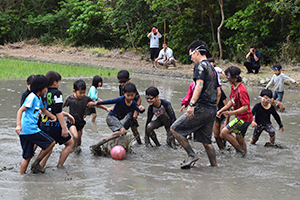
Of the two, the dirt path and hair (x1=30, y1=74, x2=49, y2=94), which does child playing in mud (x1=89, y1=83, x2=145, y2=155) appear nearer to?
hair (x1=30, y1=74, x2=49, y2=94)

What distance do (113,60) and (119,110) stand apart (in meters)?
16.8

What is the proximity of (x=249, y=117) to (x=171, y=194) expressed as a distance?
2570 mm

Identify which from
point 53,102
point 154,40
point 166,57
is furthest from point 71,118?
point 154,40

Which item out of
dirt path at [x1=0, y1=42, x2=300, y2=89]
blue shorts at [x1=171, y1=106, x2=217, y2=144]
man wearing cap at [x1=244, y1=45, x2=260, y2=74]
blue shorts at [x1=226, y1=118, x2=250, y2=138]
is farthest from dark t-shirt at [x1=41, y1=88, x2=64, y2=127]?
man wearing cap at [x1=244, y1=45, x2=260, y2=74]

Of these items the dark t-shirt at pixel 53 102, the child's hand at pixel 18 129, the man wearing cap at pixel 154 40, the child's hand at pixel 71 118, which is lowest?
the child's hand at pixel 71 118

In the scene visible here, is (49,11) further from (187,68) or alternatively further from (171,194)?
(171,194)

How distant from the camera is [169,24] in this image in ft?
75.3

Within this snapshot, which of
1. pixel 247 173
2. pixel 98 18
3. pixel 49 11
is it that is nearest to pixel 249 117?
pixel 247 173

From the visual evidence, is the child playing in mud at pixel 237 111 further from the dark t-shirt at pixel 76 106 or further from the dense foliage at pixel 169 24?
the dense foliage at pixel 169 24

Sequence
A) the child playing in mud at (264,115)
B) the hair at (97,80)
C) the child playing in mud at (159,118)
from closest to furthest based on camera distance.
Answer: the child playing in mud at (159,118)
the child playing in mud at (264,115)
the hair at (97,80)

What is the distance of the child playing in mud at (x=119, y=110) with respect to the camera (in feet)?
19.1

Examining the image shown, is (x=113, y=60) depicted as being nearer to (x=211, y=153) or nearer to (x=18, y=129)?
(x=211, y=153)

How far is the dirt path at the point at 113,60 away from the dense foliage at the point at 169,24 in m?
1.09

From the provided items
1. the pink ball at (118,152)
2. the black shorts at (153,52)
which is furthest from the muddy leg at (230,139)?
the black shorts at (153,52)
